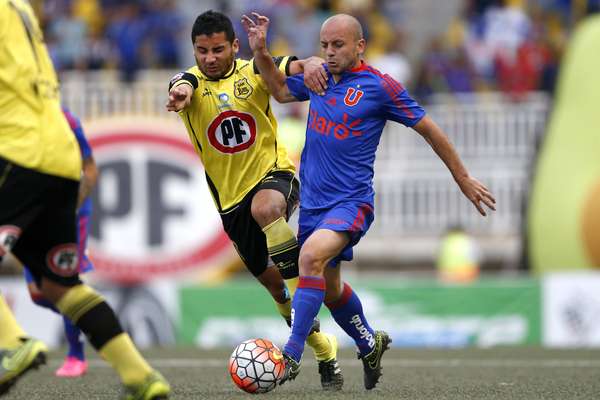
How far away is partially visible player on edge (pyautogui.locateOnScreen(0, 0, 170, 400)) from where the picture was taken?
5.71 m

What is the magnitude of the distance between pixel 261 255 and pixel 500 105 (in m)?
10.6

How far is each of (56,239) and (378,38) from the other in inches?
565

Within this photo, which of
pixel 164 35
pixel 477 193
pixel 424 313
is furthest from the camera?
pixel 164 35

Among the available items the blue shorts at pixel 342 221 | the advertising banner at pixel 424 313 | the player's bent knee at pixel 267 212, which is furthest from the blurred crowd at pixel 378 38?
the blue shorts at pixel 342 221

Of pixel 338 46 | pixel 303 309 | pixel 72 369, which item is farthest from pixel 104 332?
pixel 72 369

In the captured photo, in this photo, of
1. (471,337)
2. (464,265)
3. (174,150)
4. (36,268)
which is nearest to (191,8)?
(174,150)

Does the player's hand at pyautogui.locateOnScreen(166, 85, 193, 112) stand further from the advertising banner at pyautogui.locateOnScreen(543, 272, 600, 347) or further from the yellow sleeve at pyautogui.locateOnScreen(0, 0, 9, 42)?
the advertising banner at pyautogui.locateOnScreen(543, 272, 600, 347)

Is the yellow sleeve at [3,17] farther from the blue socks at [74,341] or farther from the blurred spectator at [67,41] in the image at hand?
the blurred spectator at [67,41]

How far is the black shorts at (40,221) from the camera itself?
5703 mm

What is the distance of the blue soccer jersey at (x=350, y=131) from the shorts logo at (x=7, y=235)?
240cm

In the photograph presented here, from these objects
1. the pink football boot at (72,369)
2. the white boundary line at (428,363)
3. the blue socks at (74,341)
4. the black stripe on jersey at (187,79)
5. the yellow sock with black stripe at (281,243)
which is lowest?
the white boundary line at (428,363)

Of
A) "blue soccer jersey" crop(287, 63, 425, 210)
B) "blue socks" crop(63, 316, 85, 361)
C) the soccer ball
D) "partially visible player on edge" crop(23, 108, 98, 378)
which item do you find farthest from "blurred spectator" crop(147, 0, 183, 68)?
the soccer ball

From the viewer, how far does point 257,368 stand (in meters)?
7.21

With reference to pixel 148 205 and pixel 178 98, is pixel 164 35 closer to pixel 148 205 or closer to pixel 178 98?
pixel 148 205
